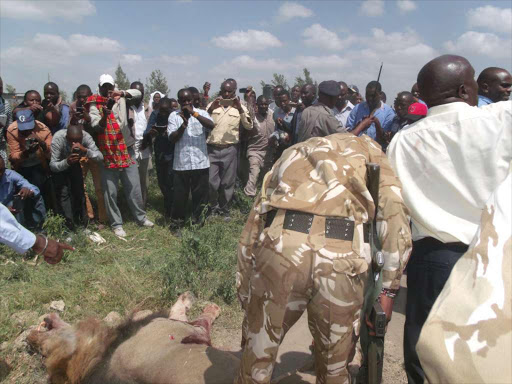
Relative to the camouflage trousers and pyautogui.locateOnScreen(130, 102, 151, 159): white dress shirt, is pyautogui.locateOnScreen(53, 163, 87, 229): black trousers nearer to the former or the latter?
pyautogui.locateOnScreen(130, 102, 151, 159): white dress shirt

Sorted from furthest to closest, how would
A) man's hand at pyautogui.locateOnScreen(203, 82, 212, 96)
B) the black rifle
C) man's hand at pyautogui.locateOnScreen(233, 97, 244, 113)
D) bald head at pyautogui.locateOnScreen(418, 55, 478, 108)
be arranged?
man's hand at pyautogui.locateOnScreen(203, 82, 212, 96) < man's hand at pyautogui.locateOnScreen(233, 97, 244, 113) < bald head at pyautogui.locateOnScreen(418, 55, 478, 108) < the black rifle

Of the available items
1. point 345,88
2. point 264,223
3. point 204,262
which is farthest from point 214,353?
point 345,88

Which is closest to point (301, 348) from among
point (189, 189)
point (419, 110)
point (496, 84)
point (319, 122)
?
point (319, 122)

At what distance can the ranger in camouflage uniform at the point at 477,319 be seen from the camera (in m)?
0.97

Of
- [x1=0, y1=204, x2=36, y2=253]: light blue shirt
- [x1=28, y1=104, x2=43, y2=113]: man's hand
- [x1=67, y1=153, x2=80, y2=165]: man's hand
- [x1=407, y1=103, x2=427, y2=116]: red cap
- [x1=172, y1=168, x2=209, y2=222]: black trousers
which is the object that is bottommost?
[x1=172, y1=168, x2=209, y2=222]: black trousers

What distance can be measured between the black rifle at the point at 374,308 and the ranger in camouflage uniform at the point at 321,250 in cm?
4

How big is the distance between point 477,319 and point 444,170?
1.12 meters

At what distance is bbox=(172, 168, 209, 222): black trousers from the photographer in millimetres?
6066

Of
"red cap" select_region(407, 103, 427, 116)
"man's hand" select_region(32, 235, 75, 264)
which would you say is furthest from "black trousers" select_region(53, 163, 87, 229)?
"red cap" select_region(407, 103, 427, 116)

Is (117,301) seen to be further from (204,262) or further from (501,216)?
(501,216)

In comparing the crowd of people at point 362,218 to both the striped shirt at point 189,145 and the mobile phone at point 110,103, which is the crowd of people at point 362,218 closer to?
the striped shirt at point 189,145

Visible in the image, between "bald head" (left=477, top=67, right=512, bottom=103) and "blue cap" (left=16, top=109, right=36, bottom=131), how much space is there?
16.8ft

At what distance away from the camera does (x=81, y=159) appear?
Result: 544 cm

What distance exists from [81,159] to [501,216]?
5169 mm
